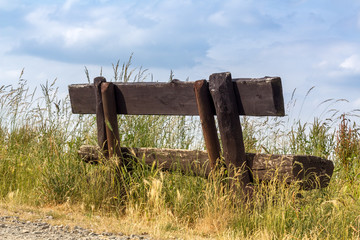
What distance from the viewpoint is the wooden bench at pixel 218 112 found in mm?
5027

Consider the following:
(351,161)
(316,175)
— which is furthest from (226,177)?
(351,161)

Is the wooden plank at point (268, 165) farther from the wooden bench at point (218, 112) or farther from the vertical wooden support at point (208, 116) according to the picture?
the vertical wooden support at point (208, 116)

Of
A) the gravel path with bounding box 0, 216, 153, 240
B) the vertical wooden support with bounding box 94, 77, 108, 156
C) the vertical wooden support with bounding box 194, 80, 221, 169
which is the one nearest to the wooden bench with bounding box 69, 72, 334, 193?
the vertical wooden support with bounding box 194, 80, 221, 169

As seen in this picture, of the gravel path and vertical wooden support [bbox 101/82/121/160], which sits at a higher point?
vertical wooden support [bbox 101/82/121/160]

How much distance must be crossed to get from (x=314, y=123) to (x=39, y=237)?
5.01 metres

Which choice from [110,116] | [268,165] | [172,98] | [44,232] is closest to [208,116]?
[172,98]

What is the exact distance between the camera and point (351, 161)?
794cm

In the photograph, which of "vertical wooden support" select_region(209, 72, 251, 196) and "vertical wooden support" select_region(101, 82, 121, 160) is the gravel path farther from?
"vertical wooden support" select_region(101, 82, 121, 160)

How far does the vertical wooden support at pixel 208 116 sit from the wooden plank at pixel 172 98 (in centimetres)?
18

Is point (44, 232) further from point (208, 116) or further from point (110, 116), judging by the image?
point (208, 116)

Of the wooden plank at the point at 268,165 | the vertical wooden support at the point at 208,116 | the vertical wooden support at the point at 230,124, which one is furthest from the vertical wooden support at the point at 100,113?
the vertical wooden support at the point at 230,124

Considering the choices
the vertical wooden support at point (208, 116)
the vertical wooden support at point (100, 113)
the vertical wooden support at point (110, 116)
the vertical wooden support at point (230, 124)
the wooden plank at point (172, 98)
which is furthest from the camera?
the vertical wooden support at point (100, 113)

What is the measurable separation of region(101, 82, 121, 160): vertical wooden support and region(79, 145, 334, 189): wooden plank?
1.54ft

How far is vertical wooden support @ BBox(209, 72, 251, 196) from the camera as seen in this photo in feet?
17.0
